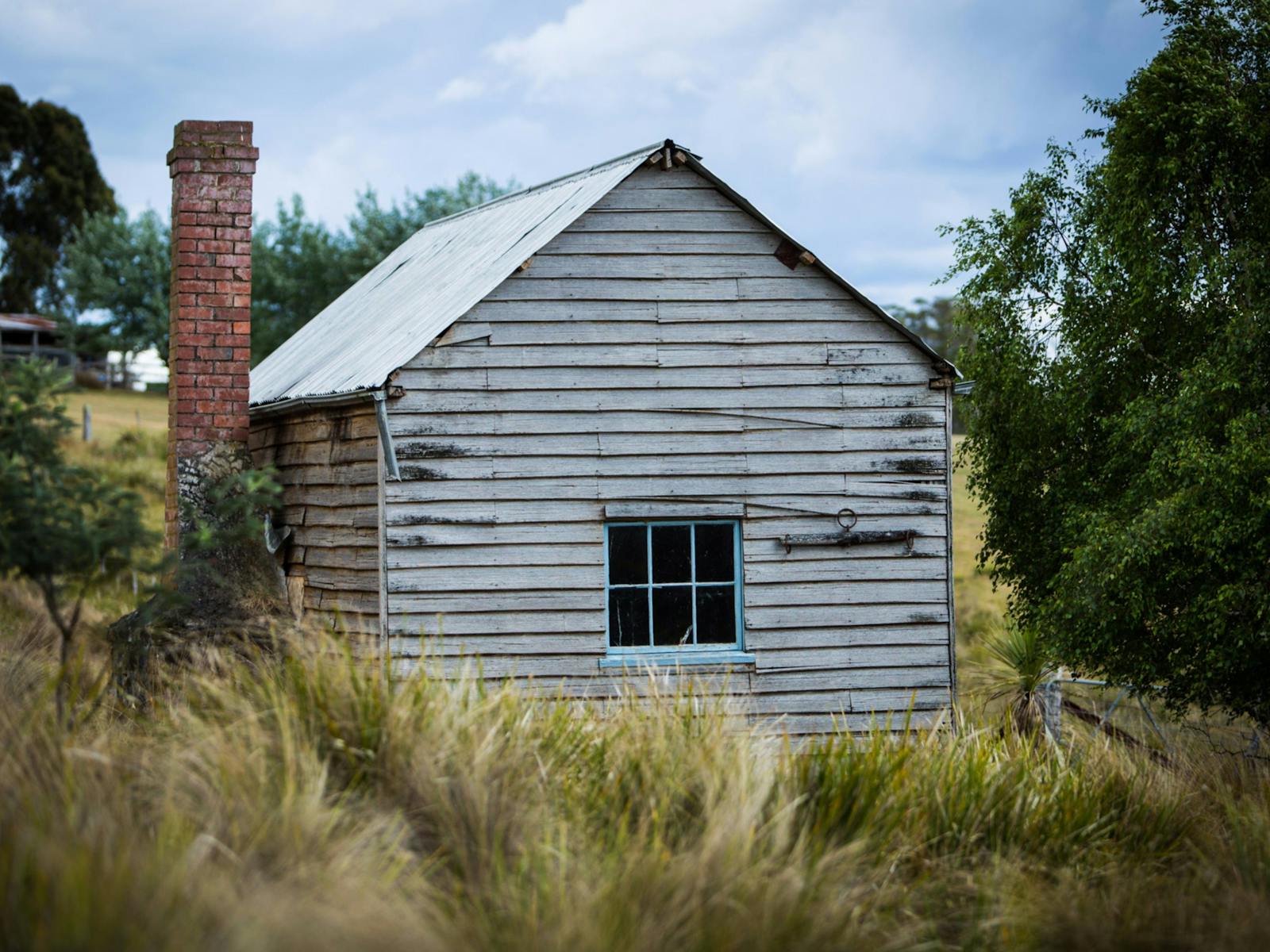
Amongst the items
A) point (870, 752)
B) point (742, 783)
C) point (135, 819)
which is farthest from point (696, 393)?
point (135, 819)

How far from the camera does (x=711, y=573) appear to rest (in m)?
10.1

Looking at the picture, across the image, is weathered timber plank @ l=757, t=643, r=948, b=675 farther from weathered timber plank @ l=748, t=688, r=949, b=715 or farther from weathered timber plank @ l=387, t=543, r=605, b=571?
weathered timber plank @ l=387, t=543, r=605, b=571

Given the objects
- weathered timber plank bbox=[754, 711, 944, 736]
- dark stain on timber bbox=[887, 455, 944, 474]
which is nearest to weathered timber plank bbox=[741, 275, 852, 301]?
dark stain on timber bbox=[887, 455, 944, 474]

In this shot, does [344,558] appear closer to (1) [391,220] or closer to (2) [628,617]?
(2) [628,617]

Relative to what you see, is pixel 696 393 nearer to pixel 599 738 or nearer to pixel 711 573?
pixel 711 573

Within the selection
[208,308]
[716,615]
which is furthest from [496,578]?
[208,308]

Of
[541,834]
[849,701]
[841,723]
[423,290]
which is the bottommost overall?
[841,723]

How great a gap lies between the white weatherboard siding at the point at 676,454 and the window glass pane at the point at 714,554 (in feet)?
0.58

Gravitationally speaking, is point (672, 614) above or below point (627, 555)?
below

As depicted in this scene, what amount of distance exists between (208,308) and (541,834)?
277 inches

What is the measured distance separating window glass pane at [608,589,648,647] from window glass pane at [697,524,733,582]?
0.50 metres

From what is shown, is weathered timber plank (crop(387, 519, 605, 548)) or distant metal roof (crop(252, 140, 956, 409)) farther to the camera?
distant metal roof (crop(252, 140, 956, 409))

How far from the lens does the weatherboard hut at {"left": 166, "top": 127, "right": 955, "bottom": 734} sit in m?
9.68

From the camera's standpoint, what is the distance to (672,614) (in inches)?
393
